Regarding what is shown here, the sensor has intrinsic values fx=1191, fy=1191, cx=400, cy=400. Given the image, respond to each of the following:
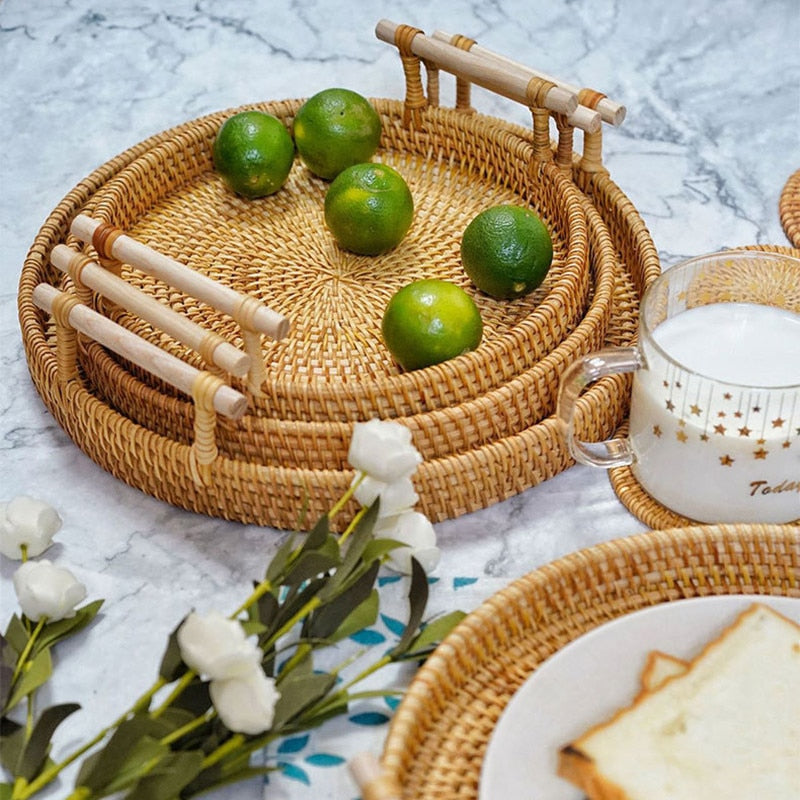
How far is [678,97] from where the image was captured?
1.35 m

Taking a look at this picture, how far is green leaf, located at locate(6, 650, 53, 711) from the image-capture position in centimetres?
74

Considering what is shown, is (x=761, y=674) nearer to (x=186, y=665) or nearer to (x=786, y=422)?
(x=786, y=422)

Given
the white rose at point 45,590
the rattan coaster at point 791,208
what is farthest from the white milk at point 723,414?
the white rose at point 45,590

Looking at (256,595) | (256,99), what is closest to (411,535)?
(256,595)

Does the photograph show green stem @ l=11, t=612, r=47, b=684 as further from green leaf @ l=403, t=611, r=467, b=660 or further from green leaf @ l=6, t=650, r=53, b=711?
green leaf @ l=403, t=611, r=467, b=660

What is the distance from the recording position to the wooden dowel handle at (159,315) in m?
0.82

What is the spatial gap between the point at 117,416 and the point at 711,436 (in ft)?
1.43

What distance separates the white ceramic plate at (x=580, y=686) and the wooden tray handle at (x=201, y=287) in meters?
0.29

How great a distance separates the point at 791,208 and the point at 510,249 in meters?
0.36

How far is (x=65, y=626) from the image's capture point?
31.8 inches

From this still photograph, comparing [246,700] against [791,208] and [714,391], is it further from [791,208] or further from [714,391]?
[791,208]

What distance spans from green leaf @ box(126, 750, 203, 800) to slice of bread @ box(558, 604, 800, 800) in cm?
20

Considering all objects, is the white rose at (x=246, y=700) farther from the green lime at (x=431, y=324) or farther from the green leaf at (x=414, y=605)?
the green lime at (x=431, y=324)

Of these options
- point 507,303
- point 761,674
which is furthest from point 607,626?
point 507,303
